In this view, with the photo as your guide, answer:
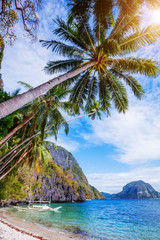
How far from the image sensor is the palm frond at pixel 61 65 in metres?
8.09

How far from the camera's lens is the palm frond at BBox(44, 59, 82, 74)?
809 centimetres

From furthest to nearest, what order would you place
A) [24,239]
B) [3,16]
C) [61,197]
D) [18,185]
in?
[61,197] < [18,185] < [24,239] < [3,16]

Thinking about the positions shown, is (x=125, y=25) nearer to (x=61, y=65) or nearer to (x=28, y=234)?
(x=61, y=65)

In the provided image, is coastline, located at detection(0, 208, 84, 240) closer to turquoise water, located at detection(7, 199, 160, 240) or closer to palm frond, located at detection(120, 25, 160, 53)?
turquoise water, located at detection(7, 199, 160, 240)

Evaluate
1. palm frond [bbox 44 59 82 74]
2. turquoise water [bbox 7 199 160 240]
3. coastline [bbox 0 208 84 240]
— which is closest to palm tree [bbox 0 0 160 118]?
palm frond [bbox 44 59 82 74]

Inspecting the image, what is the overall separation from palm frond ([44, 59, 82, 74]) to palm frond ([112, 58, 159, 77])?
2332mm

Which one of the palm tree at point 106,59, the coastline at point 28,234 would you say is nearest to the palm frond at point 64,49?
the palm tree at point 106,59

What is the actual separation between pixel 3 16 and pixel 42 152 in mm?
13384

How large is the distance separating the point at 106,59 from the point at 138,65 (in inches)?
68.9

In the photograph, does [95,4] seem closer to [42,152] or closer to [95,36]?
[95,36]

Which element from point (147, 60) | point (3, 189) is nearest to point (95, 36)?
point (147, 60)

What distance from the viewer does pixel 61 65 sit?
329 inches

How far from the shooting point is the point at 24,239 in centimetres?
714

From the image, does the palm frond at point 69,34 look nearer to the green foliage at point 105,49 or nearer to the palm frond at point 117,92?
the green foliage at point 105,49
